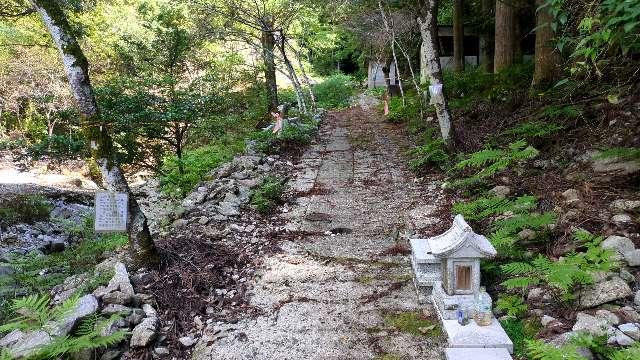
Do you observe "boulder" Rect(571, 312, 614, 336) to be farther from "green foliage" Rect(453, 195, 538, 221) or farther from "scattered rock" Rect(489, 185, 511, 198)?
"scattered rock" Rect(489, 185, 511, 198)

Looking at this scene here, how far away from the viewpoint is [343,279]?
4.98 meters

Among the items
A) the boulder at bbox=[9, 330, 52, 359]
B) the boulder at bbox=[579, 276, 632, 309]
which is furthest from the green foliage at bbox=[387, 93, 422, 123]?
the boulder at bbox=[9, 330, 52, 359]

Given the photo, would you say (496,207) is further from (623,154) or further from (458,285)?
(458,285)

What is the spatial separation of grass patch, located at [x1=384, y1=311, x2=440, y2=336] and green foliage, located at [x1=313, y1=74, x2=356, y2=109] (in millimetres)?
18533

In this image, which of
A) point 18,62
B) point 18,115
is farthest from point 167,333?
point 18,115

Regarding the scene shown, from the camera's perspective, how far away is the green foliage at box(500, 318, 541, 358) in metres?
3.54

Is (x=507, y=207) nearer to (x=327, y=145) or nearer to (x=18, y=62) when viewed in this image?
(x=327, y=145)

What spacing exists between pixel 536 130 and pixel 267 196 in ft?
14.7

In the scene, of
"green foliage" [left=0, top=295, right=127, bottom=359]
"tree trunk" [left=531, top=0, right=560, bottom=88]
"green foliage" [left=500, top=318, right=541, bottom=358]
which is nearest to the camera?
"green foliage" [left=0, top=295, right=127, bottom=359]

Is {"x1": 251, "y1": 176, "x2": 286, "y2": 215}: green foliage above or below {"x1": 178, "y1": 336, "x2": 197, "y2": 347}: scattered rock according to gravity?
above

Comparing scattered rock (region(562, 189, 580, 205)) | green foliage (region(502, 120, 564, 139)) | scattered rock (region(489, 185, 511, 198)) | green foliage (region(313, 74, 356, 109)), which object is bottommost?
scattered rock (region(489, 185, 511, 198))

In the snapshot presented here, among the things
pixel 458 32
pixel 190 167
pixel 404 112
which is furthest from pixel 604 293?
pixel 458 32

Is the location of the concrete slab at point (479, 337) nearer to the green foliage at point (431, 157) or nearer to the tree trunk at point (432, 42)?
the green foliage at point (431, 157)

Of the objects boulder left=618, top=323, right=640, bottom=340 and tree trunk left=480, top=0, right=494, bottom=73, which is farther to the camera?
tree trunk left=480, top=0, right=494, bottom=73
